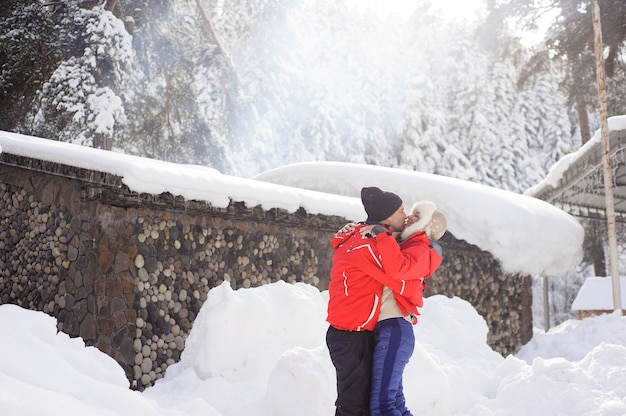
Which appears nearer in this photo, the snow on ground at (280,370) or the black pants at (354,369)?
the snow on ground at (280,370)

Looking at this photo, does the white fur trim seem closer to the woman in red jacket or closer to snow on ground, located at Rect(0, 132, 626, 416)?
the woman in red jacket

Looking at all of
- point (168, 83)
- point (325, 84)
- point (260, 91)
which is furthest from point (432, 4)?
point (168, 83)

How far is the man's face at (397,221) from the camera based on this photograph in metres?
3.47

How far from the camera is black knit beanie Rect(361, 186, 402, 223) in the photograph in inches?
135

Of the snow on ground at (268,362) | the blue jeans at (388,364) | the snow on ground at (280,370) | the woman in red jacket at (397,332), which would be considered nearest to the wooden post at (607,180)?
the snow on ground at (268,362)

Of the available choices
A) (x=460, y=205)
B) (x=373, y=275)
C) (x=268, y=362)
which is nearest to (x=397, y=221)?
(x=373, y=275)

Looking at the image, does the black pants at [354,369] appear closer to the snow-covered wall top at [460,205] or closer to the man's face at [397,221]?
the man's face at [397,221]

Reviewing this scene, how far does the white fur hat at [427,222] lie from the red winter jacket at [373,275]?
0.04m

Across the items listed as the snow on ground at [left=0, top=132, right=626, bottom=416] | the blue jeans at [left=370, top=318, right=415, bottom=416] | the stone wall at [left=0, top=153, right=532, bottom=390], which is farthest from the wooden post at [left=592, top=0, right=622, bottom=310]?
the blue jeans at [left=370, top=318, right=415, bottom=416]

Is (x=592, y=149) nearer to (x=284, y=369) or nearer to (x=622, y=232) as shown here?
(x=622, y=232)

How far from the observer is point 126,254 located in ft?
19.6

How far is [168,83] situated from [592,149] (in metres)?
9.22

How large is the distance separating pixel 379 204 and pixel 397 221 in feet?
0.47

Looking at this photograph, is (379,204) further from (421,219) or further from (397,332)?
(397,332)
